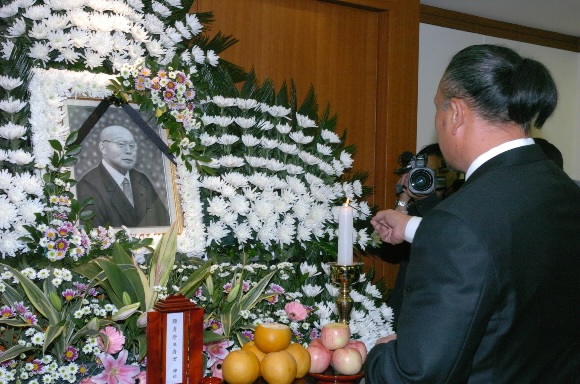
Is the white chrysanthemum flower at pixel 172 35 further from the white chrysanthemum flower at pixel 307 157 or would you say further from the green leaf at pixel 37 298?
the green leaf at pixel 37 298

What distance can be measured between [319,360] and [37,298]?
64 cm

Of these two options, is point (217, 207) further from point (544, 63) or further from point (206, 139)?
point (544, 63)

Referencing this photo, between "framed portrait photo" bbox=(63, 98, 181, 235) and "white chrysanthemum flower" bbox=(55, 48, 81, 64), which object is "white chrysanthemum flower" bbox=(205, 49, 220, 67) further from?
"white chrysanthemum flower" bbox=(55, 48, 81, 64)

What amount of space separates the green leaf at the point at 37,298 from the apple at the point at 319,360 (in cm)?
58

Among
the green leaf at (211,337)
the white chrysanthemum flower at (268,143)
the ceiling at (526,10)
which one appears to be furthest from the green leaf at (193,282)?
the ceiling at (526,10)

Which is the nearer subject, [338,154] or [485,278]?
[485,278]

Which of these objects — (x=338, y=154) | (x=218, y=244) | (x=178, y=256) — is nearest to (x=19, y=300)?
(x=178, y=256)

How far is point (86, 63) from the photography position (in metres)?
1.78

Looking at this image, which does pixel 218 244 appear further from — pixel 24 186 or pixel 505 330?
pixel 505 330

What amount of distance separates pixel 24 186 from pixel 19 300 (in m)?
0.28

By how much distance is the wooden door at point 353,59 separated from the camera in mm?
2467

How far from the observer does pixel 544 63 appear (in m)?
4.07

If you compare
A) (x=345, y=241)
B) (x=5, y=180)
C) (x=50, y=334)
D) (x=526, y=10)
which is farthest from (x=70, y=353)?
(x=526, y=10)

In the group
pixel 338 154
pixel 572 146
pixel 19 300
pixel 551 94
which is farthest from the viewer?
pixel 572 146
